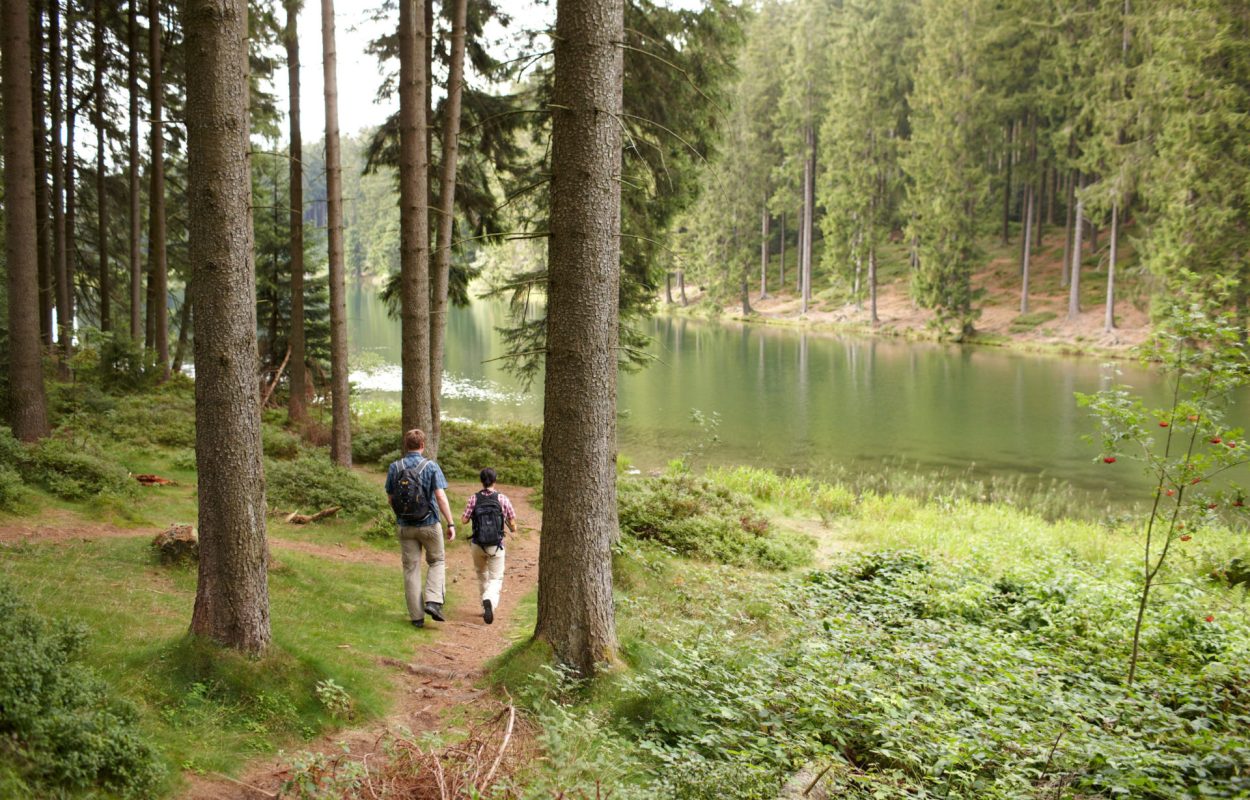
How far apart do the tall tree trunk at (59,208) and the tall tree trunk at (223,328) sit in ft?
41.1

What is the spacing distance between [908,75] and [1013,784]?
2131 inches

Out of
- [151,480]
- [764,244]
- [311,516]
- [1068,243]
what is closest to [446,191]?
[311,516]

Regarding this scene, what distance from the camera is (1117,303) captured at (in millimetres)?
36969

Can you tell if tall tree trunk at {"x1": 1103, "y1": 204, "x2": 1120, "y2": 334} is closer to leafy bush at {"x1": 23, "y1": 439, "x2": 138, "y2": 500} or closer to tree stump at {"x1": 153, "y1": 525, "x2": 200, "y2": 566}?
leafy bush at {"x1": 23, "y1": 439, "x2": 138, "y2": 500}

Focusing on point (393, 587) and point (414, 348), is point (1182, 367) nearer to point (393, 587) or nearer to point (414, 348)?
point (393, 587)

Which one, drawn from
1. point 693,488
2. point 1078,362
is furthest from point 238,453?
point 1078,362

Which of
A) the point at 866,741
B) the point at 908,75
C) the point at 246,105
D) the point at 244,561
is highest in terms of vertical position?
the point at 908,75

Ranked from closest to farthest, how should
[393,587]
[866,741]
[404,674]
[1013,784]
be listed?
[1013,784] < [866,741] < [404,674] < [393,587]

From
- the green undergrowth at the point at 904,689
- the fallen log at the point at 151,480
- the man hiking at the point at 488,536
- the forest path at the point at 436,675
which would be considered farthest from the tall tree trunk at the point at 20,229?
the green undergrowth at the point at 904,689

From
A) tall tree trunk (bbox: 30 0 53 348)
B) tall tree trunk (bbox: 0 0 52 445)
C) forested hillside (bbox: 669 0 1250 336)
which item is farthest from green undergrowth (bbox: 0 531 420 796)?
forested hillside (bbox: 669 0 1250 336)

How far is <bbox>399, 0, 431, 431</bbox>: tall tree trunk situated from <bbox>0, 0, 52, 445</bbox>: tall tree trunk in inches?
164

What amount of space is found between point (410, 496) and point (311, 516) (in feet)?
11.6

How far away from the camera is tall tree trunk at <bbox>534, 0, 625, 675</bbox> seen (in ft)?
Answer: 17.4

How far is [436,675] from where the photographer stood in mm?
5746
